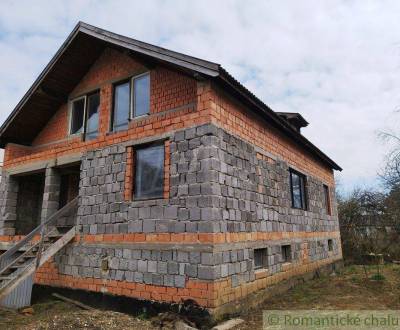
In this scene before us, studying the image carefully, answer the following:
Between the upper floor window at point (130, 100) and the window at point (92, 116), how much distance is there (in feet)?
2.72

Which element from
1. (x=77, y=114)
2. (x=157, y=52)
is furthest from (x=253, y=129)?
(x=77, y=114)

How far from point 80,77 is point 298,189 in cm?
774

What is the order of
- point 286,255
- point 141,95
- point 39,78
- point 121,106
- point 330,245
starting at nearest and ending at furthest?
point 141,95 < point 121,106 < point 286,255 < point 39,78 < point 330,245

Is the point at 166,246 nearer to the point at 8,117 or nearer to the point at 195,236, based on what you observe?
the point at 195,236

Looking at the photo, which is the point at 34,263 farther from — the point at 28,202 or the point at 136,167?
the point at 28,202

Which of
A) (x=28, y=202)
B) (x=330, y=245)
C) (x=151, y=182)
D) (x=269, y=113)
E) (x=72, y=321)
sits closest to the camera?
(x=72, y=321)

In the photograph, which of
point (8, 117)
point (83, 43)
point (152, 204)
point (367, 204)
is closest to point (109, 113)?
point (83, 43)

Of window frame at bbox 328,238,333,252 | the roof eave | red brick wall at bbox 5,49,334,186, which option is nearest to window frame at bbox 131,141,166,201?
red brick wall at bbox 5,49,334,186

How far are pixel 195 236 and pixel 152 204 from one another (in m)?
1.26

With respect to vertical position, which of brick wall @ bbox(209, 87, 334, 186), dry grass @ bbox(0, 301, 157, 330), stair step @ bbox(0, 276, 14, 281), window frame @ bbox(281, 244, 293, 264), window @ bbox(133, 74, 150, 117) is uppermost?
window @ bbox(133, 74, 150, 117)

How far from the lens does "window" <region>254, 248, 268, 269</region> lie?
7.84 meters

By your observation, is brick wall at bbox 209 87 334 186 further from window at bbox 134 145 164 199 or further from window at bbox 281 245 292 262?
window at bbox 281 245 292 262

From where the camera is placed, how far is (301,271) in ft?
32.9

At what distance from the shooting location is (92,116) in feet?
31.9
